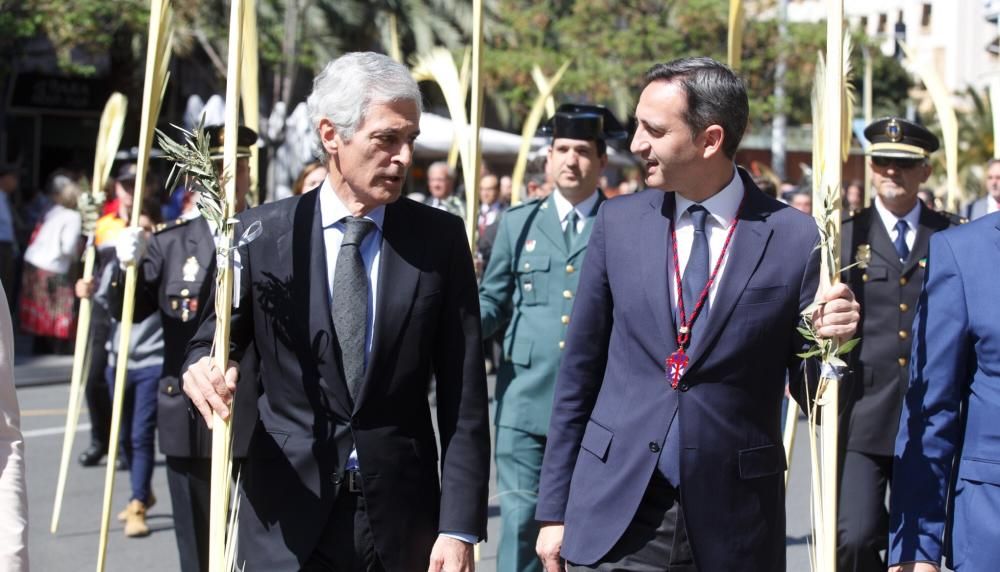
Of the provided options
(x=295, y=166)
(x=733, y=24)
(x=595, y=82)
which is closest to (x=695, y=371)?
(x=733, y=24)

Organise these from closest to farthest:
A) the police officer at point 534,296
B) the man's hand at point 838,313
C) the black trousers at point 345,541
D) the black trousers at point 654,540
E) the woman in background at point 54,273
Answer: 1. the man's hand at point 838,313
2. the black trousers at point 345,541
3. the black trousers at point 654,540
4. the police officer at point 534,296
5. the woman in background at point 54,273

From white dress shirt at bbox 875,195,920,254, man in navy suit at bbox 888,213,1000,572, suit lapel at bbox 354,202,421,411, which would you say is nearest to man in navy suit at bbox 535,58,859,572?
man in navy suit at bbox 888,213,1000,572

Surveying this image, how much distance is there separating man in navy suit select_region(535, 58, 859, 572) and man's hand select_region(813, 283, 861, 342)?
215mm

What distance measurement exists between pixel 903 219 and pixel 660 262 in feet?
9.37

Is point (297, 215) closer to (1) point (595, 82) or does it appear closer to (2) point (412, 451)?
(2) point (412, 451)

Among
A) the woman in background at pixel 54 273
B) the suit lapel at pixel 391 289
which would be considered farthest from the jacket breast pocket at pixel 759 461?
the woman in background at pixel 54 273

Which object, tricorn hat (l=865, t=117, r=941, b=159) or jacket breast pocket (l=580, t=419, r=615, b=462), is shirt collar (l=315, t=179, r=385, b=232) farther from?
tricorn hat (l=865, t=117, r=941, b=159)

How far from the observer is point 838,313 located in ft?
10.6

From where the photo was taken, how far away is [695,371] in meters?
3.41

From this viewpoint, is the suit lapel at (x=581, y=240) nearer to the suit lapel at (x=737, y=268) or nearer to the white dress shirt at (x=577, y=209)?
the white dress shirt at (x=577, y=209)

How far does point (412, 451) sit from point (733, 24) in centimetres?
261

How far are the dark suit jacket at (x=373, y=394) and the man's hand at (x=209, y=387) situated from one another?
15cm

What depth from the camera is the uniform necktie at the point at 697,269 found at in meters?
3.48

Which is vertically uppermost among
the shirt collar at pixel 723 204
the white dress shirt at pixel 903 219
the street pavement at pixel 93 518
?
the white dress shirt at pixel 903 219
